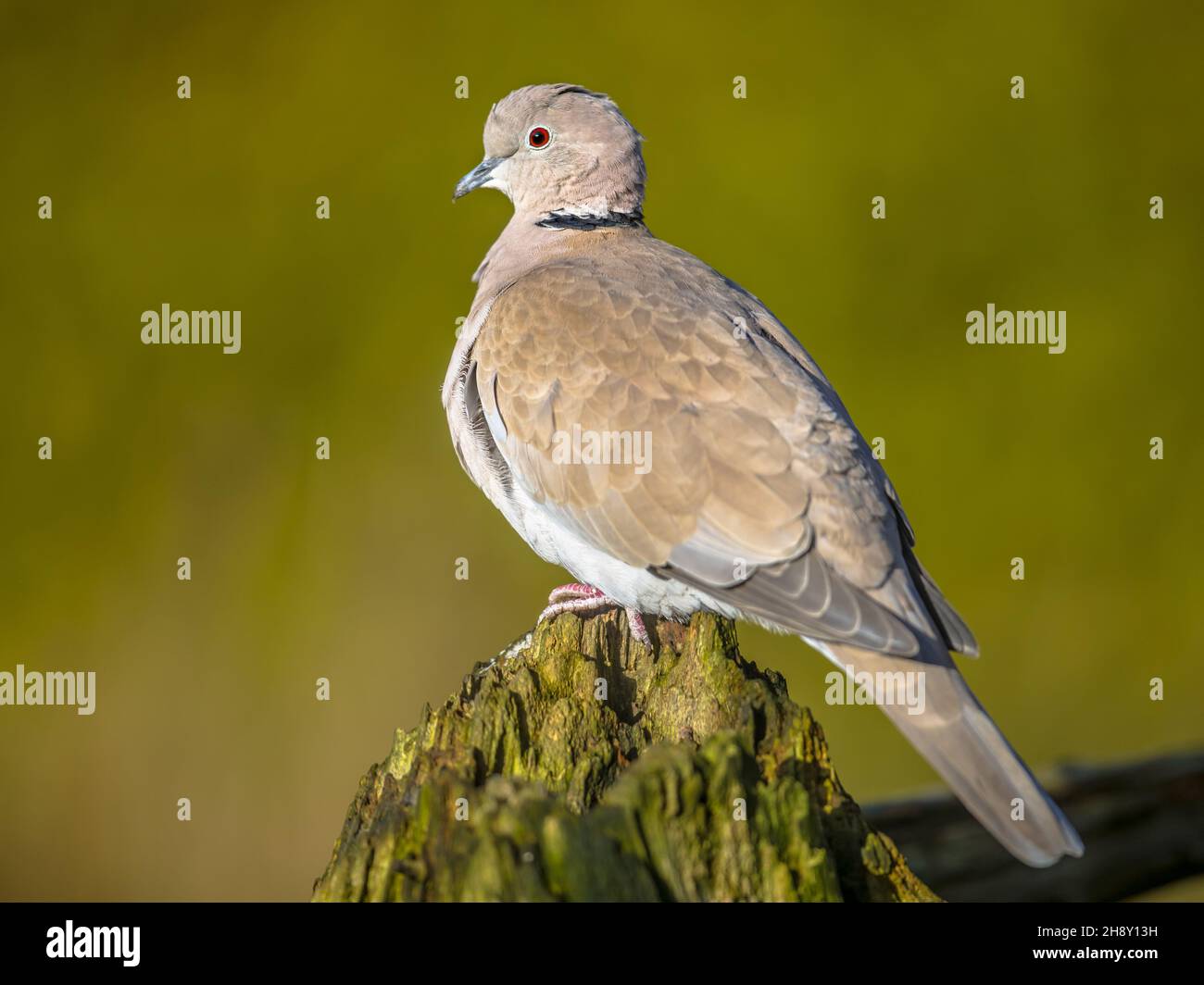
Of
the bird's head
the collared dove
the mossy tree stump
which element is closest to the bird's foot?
the collared dove

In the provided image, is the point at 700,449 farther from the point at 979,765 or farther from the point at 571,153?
the point at 571,153

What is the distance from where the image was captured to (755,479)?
3.53 m

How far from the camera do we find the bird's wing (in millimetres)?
3441

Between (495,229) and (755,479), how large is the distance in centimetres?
423

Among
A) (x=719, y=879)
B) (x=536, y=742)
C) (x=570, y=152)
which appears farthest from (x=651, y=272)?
(x=719, y=879)

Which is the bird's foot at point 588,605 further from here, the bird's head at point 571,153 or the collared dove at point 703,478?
the bird's head at point 571,153

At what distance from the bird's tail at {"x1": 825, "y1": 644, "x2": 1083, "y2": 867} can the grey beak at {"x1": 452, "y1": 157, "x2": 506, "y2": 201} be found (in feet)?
9.40

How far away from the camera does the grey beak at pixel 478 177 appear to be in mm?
5164

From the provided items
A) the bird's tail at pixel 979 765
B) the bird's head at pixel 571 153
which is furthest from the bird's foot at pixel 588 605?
the bird's head at pixel 571 153

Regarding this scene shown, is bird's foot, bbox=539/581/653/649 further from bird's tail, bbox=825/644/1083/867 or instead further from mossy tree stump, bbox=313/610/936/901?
bird's tail, bbox=825/644/1083/867

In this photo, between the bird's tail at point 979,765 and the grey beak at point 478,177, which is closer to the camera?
the bird's tail at point 979,765

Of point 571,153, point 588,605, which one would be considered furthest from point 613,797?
point 571,153

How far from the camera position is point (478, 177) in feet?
17.0
